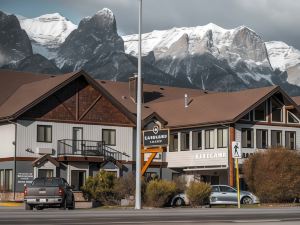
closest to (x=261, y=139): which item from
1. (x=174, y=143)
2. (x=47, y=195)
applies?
(x=174, y=143)

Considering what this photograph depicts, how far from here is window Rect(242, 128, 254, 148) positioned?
5844cm

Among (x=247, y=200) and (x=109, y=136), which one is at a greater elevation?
(x=109, y=136)

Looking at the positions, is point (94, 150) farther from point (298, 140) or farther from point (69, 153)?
point (298, 140)

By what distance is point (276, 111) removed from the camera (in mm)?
61125

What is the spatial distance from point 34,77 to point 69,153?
12116 millimetres

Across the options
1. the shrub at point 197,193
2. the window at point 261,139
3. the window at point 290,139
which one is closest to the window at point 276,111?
the window at point 290,139

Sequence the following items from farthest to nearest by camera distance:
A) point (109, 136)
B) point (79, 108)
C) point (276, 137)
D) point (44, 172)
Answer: point (276, 137)
point (109, 136)
point (79, 108)
point (44, 172)

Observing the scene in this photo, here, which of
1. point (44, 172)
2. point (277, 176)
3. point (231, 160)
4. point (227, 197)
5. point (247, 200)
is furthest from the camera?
point (231, 160)

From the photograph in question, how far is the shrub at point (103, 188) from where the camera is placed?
139 feet

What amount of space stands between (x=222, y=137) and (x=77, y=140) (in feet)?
37.1

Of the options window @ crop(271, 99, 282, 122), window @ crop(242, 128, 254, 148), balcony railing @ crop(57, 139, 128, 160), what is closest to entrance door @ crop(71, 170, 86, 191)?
balcony railing @ crop(57, 139, 128, 160)

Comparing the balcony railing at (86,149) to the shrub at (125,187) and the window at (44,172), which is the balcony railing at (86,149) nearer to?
the window at (44,172)

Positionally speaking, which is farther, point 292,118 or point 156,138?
point 292,118

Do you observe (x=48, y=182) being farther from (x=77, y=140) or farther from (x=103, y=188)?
(x=77, y=140)
